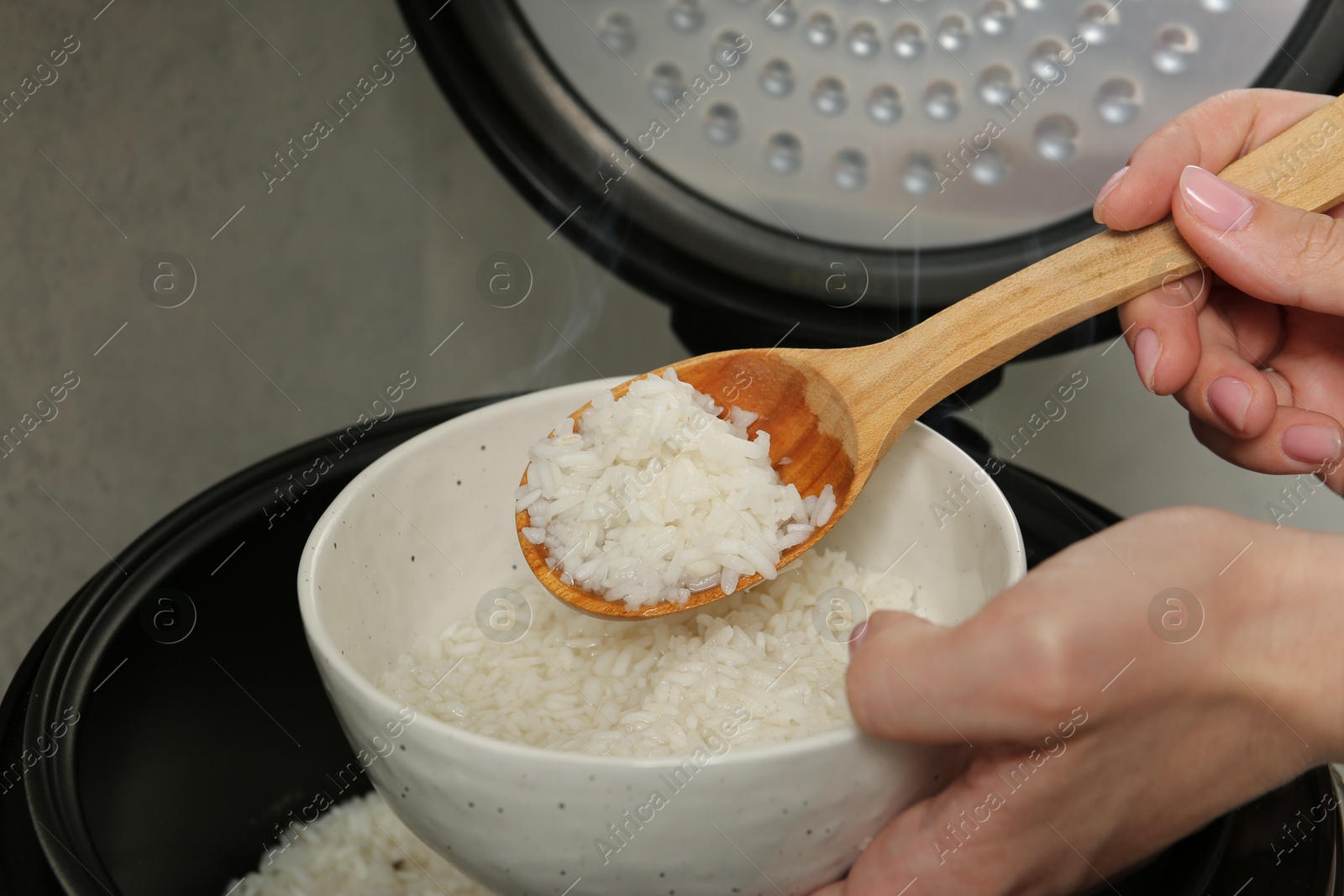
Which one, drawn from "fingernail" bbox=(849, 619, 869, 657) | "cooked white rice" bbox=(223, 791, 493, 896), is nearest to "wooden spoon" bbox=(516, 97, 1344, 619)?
"fingernail" bbox=(849, 619, 869, 657)

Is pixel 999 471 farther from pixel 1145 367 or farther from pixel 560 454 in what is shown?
pixel 560 454

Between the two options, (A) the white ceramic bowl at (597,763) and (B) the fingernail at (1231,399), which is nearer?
(A) the white ceramic bowl at (597,763)

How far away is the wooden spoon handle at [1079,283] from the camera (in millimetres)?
716

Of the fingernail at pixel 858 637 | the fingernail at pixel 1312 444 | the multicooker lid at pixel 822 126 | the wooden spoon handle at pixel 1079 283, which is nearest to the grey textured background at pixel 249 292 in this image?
the multicooker lid at pixel 822 126

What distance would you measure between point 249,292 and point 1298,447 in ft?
3.69

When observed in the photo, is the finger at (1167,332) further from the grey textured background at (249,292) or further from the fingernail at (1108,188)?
the grey textured background at (249,292)

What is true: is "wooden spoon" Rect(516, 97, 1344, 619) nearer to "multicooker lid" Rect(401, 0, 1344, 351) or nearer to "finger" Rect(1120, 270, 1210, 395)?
"finger" Rect(1120, 270, 1210, 395)

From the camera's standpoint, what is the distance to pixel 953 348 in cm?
74

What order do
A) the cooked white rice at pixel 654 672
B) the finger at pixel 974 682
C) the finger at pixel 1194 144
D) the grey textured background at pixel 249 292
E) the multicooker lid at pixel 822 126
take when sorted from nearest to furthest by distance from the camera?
the finger at pixel 974 682 → the cooked white rice at pixel 654 672 → the finger at pixel 1194 144 → the multicooker lid at pixel 822 126 → the grey textured background at pixel 249 292

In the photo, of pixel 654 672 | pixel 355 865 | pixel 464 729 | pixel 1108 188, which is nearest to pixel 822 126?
pixel 1108 188

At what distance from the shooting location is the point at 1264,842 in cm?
59

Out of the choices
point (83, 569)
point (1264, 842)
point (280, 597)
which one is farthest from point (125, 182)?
point (1264, 842)

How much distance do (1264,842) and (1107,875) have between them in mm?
87

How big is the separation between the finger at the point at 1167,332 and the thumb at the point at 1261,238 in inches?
3.6
